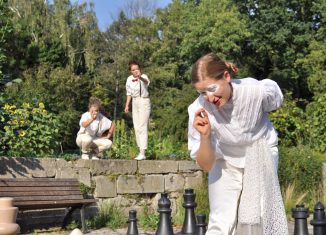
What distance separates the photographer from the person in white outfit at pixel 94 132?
7719 mm

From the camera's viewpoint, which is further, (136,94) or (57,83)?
(57,83)

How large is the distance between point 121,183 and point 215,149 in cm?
537

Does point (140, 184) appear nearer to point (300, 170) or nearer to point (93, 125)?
point (93, 125)

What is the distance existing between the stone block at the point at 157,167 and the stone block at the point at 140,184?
82 millimetres

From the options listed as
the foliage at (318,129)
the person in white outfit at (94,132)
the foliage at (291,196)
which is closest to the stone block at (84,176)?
the person in white outfit at (94,132)

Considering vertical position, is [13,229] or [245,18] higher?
[245,18]

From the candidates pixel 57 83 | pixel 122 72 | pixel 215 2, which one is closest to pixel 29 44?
pixel 57 83

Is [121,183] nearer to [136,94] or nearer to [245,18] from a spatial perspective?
[136,94]

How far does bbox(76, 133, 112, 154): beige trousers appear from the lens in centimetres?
775

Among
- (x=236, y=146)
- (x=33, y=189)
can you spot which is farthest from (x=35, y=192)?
(x=236, y=146)

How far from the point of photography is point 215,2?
2955 centimetres

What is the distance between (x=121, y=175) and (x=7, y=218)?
583 cm

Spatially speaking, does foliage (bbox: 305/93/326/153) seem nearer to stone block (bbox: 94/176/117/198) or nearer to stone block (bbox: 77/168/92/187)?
stone block (bbox: 94/176/117/198)

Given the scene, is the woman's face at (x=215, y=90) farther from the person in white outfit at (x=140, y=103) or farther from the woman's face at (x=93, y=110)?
the person in white outfit at (x=140, y=103)
